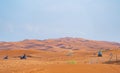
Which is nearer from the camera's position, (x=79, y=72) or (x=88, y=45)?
(x=79, y=72)

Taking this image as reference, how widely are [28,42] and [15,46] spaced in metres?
7.55

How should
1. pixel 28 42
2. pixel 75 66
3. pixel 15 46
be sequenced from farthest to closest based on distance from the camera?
pixel 28 42 < pixel 15 46 < pixel 75 66

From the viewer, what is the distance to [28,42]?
266ft

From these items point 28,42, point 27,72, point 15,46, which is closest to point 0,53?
point 15,46

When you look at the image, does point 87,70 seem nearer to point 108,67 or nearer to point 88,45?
point 108,67

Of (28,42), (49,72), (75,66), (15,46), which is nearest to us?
(49,72)

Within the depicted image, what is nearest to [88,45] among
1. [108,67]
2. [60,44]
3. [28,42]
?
[60,44]

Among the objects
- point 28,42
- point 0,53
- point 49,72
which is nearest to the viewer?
point 49,72

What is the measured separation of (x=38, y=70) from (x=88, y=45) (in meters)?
62.9

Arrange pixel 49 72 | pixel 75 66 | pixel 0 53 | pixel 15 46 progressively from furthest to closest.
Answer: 1. pixel 15 46
2. pixel 0 53
3. pixel 75 66
4. pixel 49 72

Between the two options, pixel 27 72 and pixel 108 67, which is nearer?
pixel 27 72

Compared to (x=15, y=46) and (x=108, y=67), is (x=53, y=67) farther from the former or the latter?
(x=15, y=46)

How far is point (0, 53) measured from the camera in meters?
49.7

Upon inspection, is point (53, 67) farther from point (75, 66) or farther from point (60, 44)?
point (60, 44)
